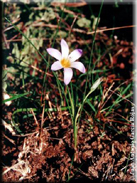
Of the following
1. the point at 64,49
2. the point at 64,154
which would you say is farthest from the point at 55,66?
the point at 64,154

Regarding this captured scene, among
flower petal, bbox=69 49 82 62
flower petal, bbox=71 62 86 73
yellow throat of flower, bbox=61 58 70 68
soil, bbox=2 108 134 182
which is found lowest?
soil, bbox=2 108 134 182

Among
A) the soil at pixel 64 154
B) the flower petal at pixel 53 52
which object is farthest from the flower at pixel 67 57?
the soil at pixel 64 154

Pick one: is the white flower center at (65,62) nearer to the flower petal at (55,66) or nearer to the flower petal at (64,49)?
the flower petal at (64,49)

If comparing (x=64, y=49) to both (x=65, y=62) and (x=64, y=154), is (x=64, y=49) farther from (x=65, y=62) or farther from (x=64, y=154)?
(x=64, y=154)

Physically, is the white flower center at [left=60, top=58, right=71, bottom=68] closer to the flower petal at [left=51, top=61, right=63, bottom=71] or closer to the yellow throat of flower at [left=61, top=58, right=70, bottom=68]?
the yellow throat of flower at [left=61, top=58, right=70, bottom=68]

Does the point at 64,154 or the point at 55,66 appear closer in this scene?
the point at 55,66

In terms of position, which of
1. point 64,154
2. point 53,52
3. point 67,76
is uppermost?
point 53,52

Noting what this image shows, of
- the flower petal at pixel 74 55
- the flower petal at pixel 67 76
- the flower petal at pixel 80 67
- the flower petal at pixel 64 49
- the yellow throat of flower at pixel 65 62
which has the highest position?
the flower petal at pixel 64 49

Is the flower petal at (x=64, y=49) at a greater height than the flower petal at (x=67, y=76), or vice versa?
the flower petal at (x=64, y=49)

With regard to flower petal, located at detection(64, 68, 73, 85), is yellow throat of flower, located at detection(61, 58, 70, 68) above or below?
above

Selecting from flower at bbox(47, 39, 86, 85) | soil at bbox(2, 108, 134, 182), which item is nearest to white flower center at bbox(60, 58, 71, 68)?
flower at bbox(47, 39, 86, 85)

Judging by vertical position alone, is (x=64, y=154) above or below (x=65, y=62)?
below

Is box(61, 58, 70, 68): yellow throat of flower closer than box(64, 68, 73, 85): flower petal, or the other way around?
box(64, 68, 73, 85): flower petal
